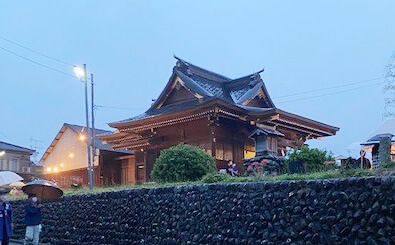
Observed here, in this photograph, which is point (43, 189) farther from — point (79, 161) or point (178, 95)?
point (79, 161)

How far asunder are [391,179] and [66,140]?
3752 cm

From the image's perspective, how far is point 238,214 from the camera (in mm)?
10641

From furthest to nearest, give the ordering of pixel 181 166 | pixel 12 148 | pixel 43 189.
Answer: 1. pixel 12 148
2. pixel 43 189
3. pixel 181 166

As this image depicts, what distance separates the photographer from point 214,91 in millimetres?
25625

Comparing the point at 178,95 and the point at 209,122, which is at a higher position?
the point at 178,95

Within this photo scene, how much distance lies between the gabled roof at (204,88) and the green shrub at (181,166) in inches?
324

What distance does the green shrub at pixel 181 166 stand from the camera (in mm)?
14656

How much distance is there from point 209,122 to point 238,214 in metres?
11.1

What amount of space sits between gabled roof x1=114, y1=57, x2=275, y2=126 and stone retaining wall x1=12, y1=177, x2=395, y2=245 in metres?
9.48

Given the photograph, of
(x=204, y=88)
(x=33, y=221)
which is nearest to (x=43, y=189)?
(x=33, y=221)

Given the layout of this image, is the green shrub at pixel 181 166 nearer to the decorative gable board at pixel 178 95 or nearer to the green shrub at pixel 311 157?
the green shrub at pixel 311 157

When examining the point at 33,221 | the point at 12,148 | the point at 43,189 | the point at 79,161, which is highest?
the point at 12,148

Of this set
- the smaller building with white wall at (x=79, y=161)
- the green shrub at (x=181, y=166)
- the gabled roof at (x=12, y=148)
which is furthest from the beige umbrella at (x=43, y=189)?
the gabled roof at (x=12, y=148)

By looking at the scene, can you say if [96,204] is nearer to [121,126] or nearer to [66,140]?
[121,126]
